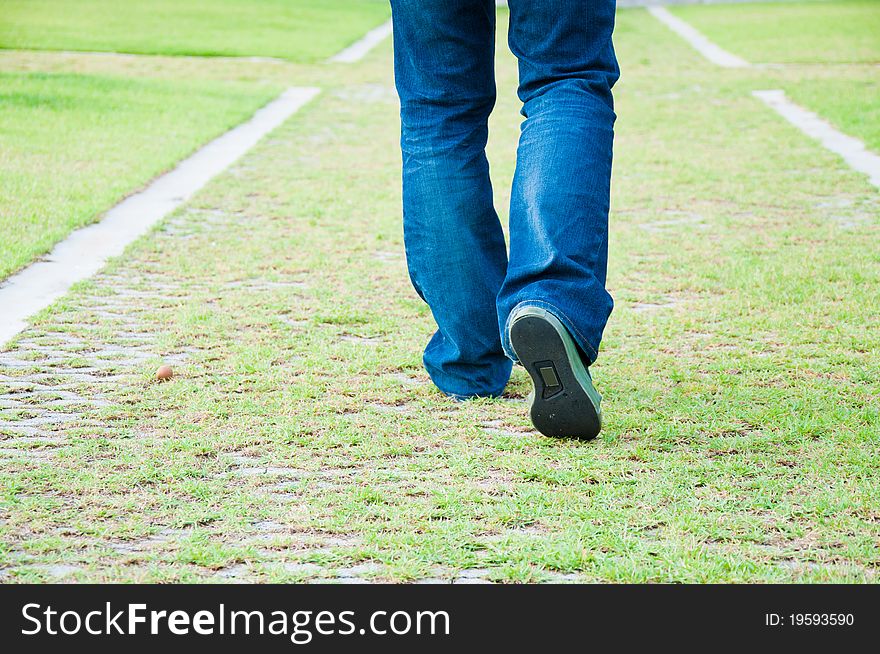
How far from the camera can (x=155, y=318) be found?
3.86m

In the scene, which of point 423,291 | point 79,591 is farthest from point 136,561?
point 423,291

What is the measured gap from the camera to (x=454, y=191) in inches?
116

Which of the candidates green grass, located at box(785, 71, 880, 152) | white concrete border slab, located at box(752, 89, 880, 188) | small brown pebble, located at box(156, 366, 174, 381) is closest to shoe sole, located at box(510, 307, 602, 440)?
small brown pebble, located at box(156, 366, 174, 381)

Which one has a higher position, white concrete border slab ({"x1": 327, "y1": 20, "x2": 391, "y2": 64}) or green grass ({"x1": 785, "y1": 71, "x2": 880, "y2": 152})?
green grass ({"x1": 785, "y1": 71, "x2": 880, "y2": 152})

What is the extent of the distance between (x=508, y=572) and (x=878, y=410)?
1.31 meters

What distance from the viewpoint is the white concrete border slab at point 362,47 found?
1582 cm

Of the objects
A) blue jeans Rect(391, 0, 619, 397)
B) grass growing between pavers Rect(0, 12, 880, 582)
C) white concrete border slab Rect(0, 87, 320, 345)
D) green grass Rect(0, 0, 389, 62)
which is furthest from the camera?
green grass Rect(0, 0, 389, 62)

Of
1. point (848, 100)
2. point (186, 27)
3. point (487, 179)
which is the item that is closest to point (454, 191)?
point (487, 179)

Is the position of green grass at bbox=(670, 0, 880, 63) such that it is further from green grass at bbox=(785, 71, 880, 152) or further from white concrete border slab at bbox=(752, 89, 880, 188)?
white concrete border slab at bbox=(752, 89, 880, 188)

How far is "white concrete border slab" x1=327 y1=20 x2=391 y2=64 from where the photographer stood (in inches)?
623

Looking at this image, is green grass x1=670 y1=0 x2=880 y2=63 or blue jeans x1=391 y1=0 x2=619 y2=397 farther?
green grass x1=670 y1=0 x2=880 y2=63

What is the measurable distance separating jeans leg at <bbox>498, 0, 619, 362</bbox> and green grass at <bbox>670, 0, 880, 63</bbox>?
12929 millimetres

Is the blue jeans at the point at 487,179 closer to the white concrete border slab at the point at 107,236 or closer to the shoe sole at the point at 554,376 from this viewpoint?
the shoe sole at the point at 554,376

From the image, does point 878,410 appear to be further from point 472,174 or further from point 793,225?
point 793,225
